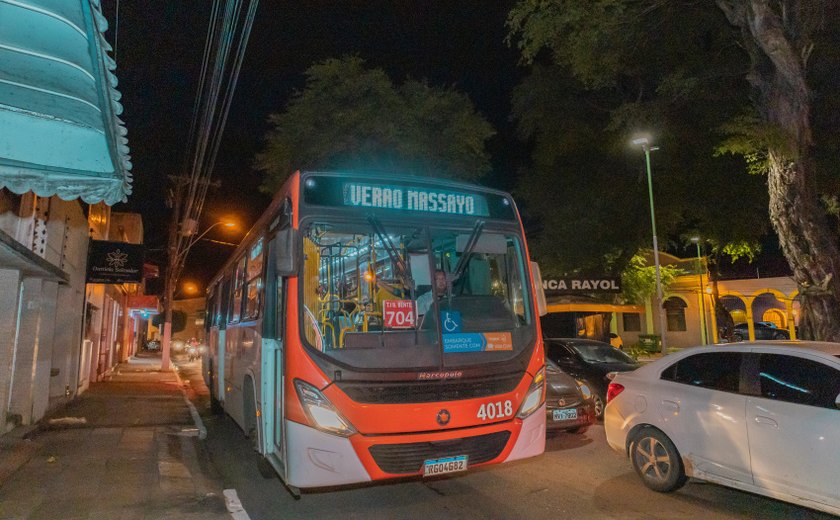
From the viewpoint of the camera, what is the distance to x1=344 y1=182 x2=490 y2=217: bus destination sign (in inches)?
215

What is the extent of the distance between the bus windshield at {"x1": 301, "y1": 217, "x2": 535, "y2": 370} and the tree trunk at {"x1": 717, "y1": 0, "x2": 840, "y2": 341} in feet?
23.6

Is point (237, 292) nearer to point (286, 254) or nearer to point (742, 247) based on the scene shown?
point (286, 254)

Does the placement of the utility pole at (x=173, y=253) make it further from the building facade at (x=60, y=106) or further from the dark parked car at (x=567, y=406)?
the dark parked car at (x=567, y=406)

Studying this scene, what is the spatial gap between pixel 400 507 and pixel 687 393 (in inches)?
125

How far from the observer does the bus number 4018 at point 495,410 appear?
5.08 meters

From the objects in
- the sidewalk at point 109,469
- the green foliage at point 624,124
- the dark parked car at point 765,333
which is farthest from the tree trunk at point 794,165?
the dark parked car at point 765,333

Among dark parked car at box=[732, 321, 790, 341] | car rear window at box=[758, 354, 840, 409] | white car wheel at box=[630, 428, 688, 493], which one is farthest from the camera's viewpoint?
dark parked car at box=[732, 321, 790, 341]

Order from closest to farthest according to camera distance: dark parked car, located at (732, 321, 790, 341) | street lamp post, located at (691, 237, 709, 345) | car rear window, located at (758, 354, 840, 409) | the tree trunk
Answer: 1. car rear window, located at (758, 354, 840, 409)
2. the tree trunk
3. street lamp post, located at (691, 237, 709, 345)
4. dark parked car, located at (732, 321, 790, 341)

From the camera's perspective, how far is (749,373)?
5.39m

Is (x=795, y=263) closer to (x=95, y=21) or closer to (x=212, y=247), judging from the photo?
(x=95, y=21)

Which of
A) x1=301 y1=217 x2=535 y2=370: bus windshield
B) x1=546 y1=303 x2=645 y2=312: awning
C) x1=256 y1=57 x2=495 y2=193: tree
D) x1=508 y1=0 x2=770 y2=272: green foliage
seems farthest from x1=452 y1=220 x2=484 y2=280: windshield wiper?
x1=546 y1=303 x2=645 y2=312: awning

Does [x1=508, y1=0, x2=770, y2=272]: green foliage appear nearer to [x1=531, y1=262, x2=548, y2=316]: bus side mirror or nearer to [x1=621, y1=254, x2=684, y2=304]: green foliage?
[x1=621, y1=254, x2=684, y2=304]: green foliage

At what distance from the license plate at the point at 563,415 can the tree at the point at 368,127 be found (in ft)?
33.7

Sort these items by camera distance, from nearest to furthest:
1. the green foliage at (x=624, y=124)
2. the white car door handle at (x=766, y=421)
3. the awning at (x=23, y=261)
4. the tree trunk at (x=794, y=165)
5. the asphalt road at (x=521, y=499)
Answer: the white car door handle at (x=766, y=421), the asphalt road at (x=521, y=499), the awning at (x=23, y=261), the tree trunk at (x=794, y=165), the green foliage at (x=624, y=124)
